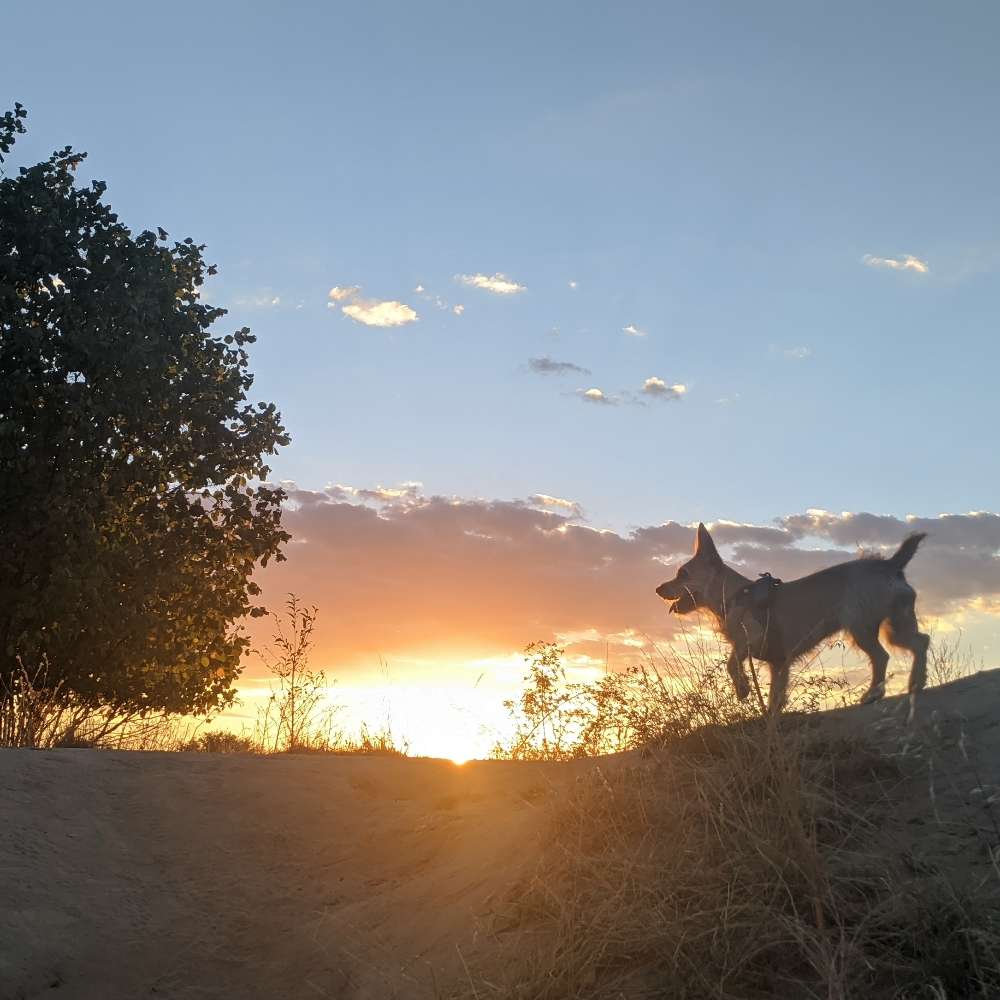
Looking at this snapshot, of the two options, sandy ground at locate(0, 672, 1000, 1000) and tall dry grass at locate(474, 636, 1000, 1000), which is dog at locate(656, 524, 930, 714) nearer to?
sandy ground at locate(0, 672, 1000, 1000)

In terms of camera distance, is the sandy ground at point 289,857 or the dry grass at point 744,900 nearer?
the dry grass at point 744,900

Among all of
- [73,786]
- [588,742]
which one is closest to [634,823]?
[588,742]

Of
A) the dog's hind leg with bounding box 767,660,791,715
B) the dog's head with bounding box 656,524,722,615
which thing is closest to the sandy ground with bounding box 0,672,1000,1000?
the dog's hind leg with bounding box 767,660,791,715

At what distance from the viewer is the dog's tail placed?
8.09 metres

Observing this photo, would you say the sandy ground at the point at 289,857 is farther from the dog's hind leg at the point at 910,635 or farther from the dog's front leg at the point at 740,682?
the dog's hind leg at the point at 910,635

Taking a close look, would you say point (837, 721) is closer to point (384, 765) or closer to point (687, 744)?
point (687, 744)

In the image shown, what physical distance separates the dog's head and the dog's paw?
252 cm

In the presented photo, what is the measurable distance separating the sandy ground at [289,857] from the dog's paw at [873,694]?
49cm

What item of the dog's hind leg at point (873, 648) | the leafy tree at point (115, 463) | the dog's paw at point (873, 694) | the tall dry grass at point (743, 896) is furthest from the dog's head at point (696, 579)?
→ the leafy tree at point (115, 463)

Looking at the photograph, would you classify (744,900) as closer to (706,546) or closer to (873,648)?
(873,648)

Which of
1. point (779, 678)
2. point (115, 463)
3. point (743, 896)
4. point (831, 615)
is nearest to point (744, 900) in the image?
point (743, 896)

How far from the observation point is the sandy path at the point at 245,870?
5.16 meters

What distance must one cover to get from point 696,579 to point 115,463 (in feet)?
31.9

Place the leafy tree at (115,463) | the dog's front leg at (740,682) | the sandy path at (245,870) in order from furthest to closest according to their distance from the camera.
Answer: the leafy tree at (115,463) → the dog's front leg at (740,682) → the sandy path at (245,870)
